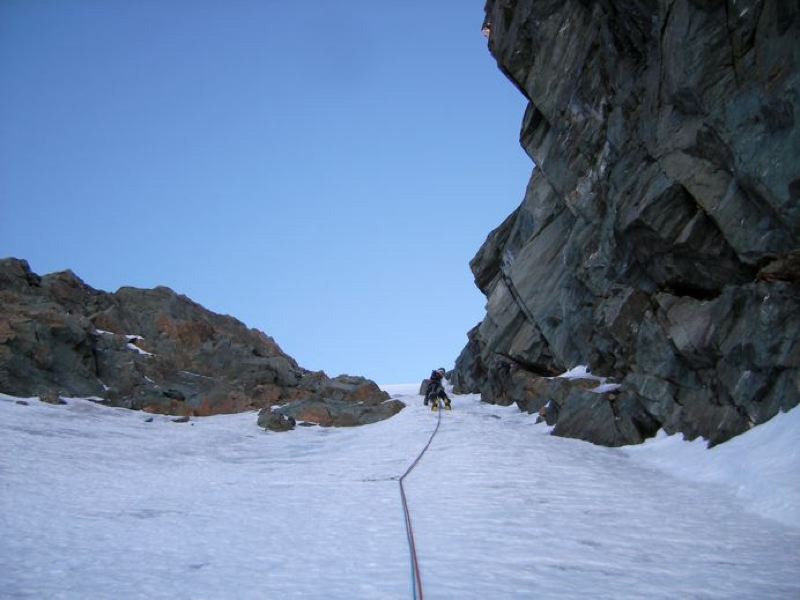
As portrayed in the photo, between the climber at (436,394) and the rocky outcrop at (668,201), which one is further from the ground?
the rocky outcrop at (668,201)

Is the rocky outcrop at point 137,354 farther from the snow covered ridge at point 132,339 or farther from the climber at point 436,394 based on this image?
the climber at point 436,394

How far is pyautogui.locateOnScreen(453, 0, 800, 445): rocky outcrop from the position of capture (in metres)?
13.3

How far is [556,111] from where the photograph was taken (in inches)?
1074

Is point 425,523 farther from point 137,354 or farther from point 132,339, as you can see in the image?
point 132,339

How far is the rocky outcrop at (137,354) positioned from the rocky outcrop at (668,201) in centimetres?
2183

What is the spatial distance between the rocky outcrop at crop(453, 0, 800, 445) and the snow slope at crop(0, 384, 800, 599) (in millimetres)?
1903

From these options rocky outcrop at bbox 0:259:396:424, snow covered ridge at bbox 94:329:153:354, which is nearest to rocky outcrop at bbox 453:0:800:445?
rocky outcrop at bbox 0:259:396:424

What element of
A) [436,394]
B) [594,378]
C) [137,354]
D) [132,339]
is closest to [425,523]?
[594,378]

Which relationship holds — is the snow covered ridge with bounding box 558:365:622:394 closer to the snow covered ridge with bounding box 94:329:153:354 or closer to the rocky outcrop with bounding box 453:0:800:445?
the rocky outcrop with bounding box 453:0:800:445

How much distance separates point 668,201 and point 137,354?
3497 cm

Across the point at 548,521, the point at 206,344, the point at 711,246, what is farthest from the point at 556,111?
the point at 206,344

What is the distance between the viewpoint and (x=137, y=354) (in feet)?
125

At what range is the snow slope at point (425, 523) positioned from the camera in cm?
611

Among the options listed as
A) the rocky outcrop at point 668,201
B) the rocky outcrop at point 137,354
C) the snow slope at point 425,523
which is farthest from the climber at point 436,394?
the snow slope at point 425,523
